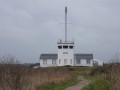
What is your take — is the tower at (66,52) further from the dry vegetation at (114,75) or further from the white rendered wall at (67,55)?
the dry vegetation at (114,75)

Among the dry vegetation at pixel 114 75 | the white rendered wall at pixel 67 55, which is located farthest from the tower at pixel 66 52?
the dry vegetation at pixel 114 75

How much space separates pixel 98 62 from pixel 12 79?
208 ft

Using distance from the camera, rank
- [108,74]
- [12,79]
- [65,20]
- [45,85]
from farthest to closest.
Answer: [65,20]
[45,85]
[108,74]
[12,79]

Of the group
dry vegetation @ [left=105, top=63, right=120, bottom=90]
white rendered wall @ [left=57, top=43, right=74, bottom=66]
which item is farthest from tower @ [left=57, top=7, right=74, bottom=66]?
dry vegetation @ [left=105, top=63, right=120, bottom=90]

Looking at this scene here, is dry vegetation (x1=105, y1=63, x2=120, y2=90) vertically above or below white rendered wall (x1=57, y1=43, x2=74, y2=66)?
below

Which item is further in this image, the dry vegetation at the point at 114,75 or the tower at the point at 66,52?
the tower at the point at 66,52

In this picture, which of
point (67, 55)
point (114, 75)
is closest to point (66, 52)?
point (67, 55)

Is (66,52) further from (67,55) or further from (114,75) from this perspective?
(114,75)

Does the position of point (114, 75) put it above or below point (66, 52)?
below

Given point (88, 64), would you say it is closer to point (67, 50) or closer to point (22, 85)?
point (67, 50)

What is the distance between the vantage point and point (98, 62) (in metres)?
79.0

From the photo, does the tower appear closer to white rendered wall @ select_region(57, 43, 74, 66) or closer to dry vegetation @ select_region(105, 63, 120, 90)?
white rendered wall @ select_region(57, 43, 74, 66)

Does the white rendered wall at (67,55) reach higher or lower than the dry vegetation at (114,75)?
higher

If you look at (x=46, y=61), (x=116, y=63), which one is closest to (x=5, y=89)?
(x=116, y=63)
